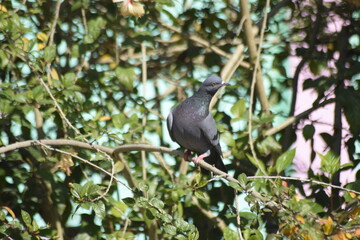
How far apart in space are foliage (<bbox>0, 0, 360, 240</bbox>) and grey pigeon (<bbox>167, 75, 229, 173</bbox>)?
9.1 inches

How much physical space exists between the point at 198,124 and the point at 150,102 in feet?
4.61

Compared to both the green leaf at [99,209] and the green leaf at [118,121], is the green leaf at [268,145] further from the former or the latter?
the green leaf at [99,209]

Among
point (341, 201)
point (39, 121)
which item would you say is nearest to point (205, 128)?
point (341, 201)

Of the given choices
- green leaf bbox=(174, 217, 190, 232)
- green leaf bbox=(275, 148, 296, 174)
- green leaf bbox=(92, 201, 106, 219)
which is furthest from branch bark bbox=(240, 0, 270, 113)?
green leaf bbox=(92, 201, 106, 219)

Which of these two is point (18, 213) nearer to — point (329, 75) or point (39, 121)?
point (39, 121)

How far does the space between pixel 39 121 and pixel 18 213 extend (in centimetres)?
72

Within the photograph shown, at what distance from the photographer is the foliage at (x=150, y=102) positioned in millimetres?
4527

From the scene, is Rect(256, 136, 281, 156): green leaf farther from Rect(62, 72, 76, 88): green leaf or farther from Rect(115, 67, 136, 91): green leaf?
Rect(62, 72, 76, 88): green leaf

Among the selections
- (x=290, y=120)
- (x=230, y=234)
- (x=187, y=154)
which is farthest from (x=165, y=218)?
(x=290, y=120)

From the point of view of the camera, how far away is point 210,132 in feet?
14.8

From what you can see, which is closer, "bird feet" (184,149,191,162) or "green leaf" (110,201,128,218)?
"bird feet" (184,149,191,162)

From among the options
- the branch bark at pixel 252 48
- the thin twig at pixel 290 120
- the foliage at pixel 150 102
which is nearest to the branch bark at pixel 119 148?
the foliage at pixel 150 102

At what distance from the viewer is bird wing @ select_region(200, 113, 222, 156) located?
4500 mm

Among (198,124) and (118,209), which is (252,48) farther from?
(118,209)
